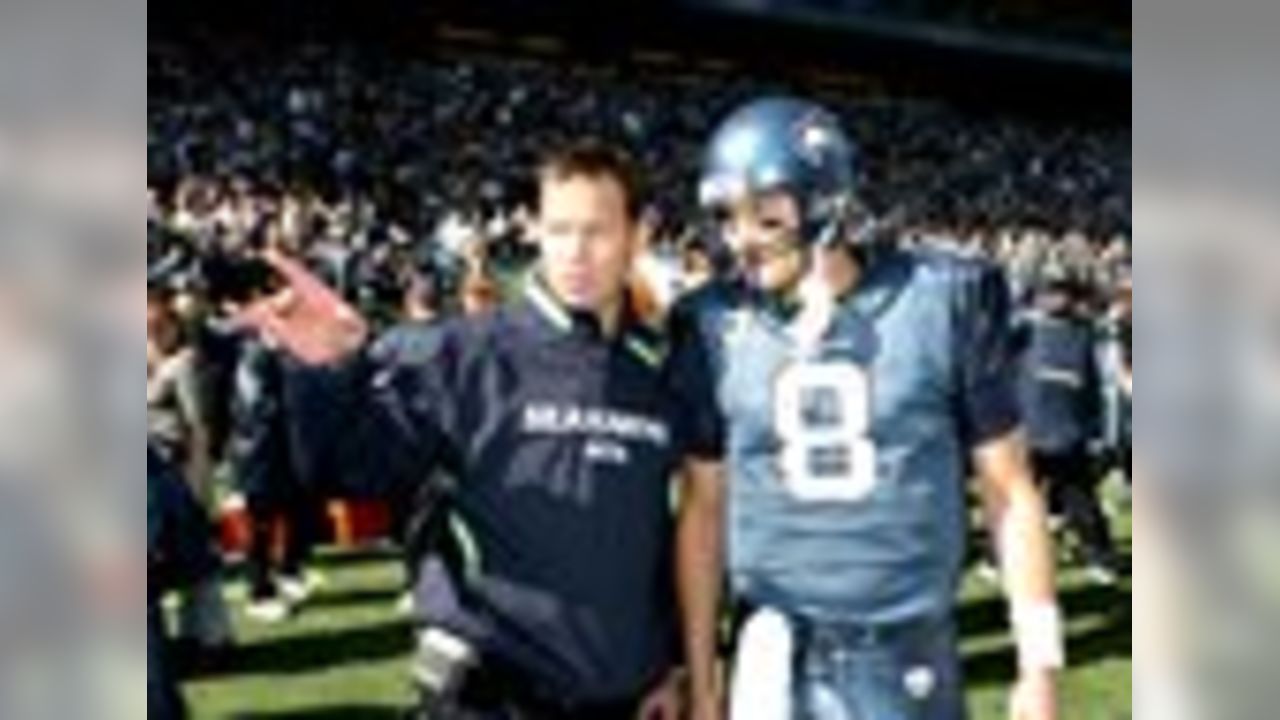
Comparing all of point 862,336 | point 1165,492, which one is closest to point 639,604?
point 862,336

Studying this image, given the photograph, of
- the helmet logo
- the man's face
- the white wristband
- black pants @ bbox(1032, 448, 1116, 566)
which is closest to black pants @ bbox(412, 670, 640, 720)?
the man's face

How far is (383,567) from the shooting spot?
12.9m

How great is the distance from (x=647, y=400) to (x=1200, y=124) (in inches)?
81.3

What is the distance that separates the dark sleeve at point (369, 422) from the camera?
4152 mm

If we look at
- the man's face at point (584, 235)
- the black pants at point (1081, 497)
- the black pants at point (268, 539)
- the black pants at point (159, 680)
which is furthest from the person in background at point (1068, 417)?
the man's face at point (584, 235)

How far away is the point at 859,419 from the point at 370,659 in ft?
20.4

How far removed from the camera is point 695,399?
175 inches

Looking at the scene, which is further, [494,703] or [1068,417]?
[1068,417]

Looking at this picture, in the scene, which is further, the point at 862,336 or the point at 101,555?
the point at 862,336

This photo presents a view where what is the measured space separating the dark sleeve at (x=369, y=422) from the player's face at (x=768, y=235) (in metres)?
0.50

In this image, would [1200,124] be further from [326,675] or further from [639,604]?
[326,675]

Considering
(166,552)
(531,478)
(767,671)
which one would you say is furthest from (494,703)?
(166,552)

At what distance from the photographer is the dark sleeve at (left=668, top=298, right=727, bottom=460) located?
4426mm

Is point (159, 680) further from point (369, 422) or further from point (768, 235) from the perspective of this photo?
point (768, 235)
